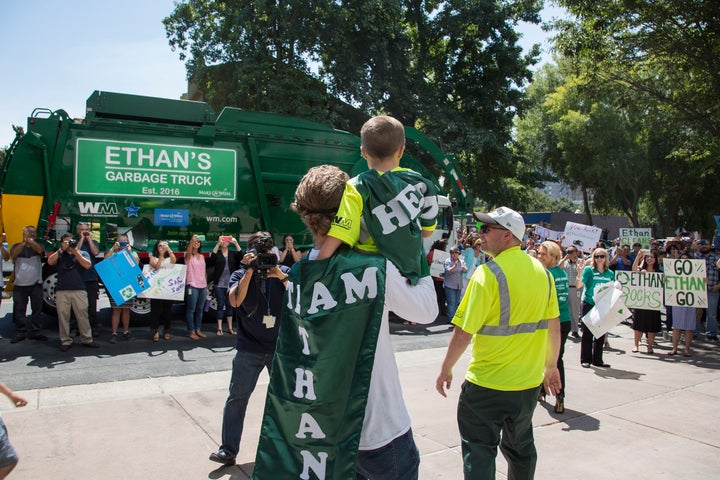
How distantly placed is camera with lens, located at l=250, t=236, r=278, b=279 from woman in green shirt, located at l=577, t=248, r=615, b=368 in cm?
573

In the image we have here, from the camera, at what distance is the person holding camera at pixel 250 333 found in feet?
14.2

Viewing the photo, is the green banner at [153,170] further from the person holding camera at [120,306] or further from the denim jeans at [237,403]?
the denim jeans at [237,403]

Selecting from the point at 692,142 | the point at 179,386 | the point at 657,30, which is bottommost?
the point at 179,386

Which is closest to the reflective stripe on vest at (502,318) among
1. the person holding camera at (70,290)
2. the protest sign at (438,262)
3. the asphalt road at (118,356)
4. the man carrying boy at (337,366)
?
the man carrying boy at (337,366)

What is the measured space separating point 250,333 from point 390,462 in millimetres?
2497

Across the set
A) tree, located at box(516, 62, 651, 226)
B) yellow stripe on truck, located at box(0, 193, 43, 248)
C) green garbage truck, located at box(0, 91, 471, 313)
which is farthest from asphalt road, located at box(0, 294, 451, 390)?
tree, located at box(516, 62, 651, 226)

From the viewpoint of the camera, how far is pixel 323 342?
2.12m

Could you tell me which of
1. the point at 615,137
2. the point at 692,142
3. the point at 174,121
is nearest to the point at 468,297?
the point at 174,121

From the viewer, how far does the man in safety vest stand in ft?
10.6

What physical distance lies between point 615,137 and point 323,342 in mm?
33562

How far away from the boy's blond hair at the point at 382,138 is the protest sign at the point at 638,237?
16050mm

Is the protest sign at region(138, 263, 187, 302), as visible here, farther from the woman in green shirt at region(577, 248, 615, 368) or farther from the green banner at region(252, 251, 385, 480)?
the green banner at region(252, 251, 385, 480)

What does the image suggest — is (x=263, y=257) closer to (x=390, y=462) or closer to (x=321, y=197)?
(x=321, y=197)

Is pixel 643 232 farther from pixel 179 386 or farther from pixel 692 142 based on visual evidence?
pixel 179 386
